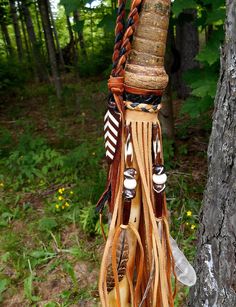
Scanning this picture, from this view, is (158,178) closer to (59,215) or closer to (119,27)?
(119,27)

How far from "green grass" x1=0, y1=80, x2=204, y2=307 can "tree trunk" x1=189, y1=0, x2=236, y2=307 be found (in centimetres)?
78

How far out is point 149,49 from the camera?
2.82 feet

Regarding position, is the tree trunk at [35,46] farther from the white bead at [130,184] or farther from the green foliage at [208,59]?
the white bead at [130,184]

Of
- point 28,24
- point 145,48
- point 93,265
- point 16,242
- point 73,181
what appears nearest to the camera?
point 145,48

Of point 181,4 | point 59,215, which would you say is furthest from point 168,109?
point 181,4

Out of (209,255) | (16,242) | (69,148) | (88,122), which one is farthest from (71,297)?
(88,122)

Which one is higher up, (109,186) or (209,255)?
(109,186)

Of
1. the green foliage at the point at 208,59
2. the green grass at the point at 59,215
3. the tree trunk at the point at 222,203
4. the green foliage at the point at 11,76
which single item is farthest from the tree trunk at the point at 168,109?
the green foliage at the point at 11,76

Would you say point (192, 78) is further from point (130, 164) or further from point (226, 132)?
point (130, 164)

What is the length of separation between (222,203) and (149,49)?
626 mm

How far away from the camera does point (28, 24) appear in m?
8.50

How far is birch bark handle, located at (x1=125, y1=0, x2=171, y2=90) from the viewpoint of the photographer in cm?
84

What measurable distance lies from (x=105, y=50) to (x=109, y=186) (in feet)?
32.7

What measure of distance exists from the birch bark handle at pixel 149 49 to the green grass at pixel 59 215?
0.97 meters
